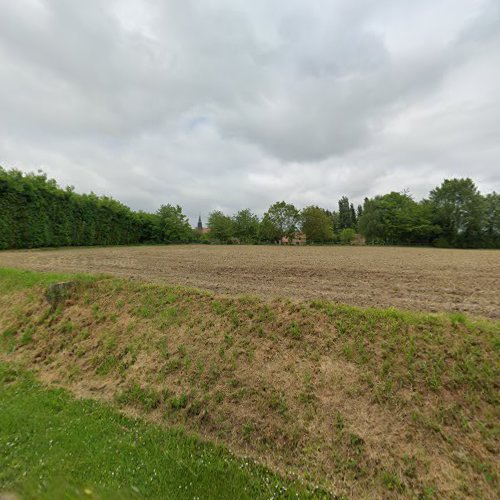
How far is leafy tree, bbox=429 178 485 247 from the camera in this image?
2226 inches

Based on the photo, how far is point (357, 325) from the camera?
436 cm

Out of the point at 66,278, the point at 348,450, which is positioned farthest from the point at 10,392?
the point at 348,450

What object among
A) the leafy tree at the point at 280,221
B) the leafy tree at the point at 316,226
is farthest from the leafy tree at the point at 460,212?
the leafy tree at the point at 280,221

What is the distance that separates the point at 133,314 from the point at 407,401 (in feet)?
18.8

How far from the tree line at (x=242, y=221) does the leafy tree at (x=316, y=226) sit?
298mm

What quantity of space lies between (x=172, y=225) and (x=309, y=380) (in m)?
45.0

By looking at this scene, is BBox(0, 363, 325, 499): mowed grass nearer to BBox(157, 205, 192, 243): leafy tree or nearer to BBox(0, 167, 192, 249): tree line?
BBox(0, 167, 192, 249): tree line

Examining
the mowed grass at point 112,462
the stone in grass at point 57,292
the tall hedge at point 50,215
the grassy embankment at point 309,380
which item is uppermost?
the tall hedge at point 50,215

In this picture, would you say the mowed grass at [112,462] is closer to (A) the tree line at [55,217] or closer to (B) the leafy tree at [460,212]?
(A) the tree line at [55,217]

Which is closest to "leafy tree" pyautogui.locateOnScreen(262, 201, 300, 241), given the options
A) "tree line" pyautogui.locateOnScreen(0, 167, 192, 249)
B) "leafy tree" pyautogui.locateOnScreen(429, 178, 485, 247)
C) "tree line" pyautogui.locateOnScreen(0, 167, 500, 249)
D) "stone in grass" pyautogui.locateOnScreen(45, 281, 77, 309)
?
"tree line" pyautogui.locateOnScreen(0, 167, 500, 249)

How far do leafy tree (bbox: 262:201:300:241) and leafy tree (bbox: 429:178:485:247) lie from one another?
36380 mm

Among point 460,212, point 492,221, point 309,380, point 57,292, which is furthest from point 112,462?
point 492,221

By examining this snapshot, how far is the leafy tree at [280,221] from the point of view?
73438 mm

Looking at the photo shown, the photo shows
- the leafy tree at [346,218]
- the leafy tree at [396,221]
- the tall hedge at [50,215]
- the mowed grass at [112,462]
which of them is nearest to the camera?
the mowed grass at [112,462]
